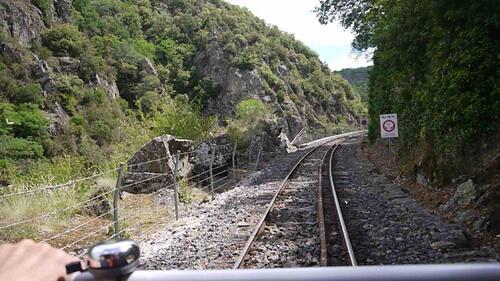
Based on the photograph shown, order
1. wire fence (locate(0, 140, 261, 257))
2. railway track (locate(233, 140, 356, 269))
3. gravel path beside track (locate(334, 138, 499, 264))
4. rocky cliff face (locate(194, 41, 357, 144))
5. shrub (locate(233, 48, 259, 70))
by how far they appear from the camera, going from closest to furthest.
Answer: gravel path beside track (locate(334, 138, 499, 264))
railway track (locate(233, 140, 356, 269))
wire fence (locate(0, 140, 261, 257))
rocky cliff face (locate(194, 41, 357, 144))
shrub (locate(233, 48, 259, 70))

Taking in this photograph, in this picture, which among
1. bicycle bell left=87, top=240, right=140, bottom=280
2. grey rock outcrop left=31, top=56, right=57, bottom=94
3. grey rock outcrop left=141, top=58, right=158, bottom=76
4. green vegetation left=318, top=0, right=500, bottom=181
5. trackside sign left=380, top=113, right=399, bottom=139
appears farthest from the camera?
grey rock outcrop left=141, top=58, right=158, bottom=76

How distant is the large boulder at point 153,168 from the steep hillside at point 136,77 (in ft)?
12.2

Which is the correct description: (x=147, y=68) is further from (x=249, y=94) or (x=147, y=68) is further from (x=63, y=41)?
(x=249, y=94)

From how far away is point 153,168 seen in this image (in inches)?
537

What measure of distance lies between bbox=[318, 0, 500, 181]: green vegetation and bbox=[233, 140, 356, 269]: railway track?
3.17 metres

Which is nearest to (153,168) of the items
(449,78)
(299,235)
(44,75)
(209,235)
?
(209,235)

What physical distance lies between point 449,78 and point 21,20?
59153 mm

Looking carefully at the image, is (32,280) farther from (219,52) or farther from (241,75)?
(219,52)

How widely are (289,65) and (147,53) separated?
36.3m

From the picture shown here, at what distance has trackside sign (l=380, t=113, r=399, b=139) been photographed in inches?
681

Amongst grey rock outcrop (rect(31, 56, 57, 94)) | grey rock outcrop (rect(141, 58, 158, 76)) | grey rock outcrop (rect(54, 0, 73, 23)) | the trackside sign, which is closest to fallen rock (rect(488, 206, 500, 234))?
the trackside sign

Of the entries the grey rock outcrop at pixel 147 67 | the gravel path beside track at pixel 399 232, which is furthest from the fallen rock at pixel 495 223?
the grey rock outcrop at pixel 147 67

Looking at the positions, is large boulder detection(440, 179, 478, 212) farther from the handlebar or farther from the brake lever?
the brake lever

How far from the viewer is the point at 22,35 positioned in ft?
187
